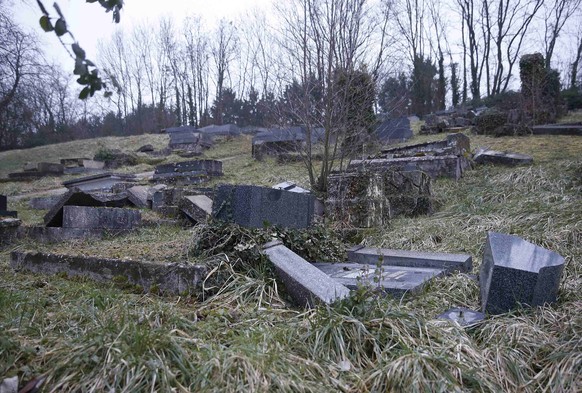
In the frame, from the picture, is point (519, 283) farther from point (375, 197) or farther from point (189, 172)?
point (189, 172)

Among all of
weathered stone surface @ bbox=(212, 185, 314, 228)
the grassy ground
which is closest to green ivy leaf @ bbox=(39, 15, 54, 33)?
the grassy ground

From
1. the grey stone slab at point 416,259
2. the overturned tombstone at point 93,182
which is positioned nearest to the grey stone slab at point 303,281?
the grey stone slab at point 416,259

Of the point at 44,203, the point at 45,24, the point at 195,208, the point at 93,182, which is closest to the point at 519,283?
the point at 45,24

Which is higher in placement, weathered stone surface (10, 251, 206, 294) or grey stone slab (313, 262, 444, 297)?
weathered stone surface (10, 251, 206, 294)

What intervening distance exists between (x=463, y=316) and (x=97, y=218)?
4685mm

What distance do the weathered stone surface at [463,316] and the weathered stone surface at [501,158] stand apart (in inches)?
263

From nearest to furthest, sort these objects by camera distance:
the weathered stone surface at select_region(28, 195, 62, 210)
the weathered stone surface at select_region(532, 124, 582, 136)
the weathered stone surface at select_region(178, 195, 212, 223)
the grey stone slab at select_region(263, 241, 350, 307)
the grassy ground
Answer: the grassy ground
the grey stone slab at select_region(263, 241, 350, 307)
the weathered stone surface at select_region(178, 195, 212, 223)
the weathered stone surface at select_region(28, 195, 62, 210)
the weathered stone surface at select_region(532, 124, 582, 136)

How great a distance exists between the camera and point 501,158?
919cm

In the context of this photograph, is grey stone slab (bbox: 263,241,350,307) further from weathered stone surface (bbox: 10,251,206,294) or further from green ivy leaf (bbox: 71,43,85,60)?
green ivy leaf (bbox: 71,43,85,60)

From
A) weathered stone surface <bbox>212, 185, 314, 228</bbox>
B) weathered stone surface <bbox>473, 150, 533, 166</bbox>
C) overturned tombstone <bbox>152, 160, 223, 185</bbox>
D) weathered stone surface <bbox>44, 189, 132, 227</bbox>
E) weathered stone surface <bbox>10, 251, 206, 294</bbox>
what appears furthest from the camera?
overturned tombstone <bbox>152, 160, 223, 185</bbox>

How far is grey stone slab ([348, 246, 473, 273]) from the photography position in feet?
14.1

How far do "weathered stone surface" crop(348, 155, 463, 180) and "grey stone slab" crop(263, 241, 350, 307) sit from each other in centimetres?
486

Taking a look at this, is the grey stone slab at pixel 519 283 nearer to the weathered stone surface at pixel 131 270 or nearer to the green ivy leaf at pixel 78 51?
the weathered stone surface at pixel 131 270

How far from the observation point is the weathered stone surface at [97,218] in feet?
18.6
